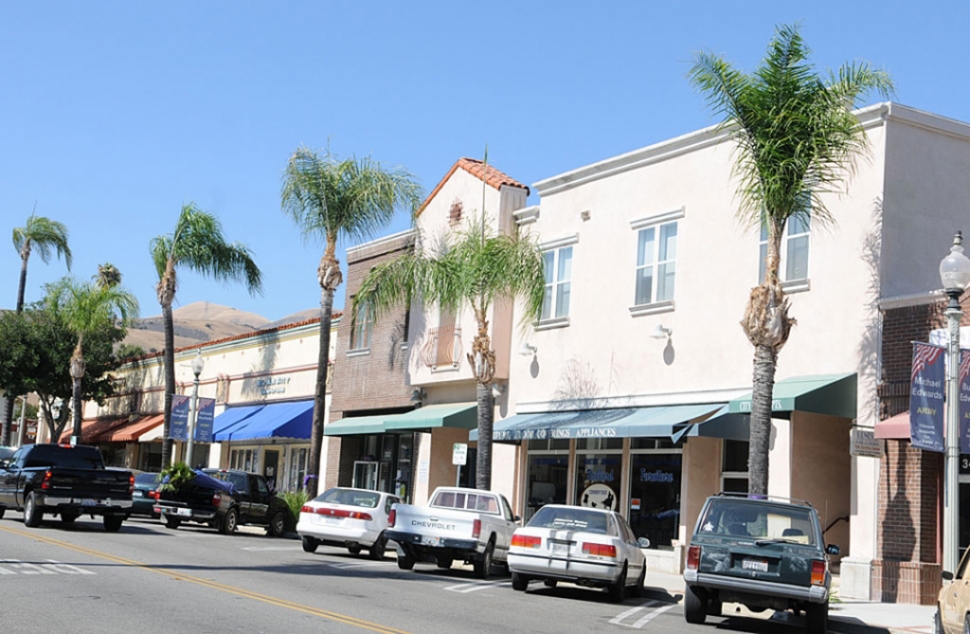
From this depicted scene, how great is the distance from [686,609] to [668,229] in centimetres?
1163

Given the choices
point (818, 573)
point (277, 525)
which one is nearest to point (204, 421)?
point (277, 525)

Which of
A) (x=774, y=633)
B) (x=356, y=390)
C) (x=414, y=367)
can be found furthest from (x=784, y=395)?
(x=356, y=390)

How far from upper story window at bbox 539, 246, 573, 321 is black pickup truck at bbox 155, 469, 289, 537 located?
8244mm

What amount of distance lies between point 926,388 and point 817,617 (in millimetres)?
3605

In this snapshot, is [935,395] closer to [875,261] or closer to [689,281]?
[875,261]

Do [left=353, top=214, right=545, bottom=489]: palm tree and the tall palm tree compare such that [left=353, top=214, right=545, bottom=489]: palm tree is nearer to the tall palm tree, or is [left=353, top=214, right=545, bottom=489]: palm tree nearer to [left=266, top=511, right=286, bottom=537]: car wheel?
[left=266, top=511, right=286, bottom=537]: car wheel

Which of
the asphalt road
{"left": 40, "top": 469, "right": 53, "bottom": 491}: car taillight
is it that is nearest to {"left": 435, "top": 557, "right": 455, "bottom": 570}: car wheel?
the asphalt road

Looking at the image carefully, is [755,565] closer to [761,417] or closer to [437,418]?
[761,417]

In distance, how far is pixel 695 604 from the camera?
14734 mm

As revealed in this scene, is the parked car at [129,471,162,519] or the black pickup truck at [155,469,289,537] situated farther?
the parked car at [129,471,162,519]

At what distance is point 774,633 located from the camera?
14789 mm

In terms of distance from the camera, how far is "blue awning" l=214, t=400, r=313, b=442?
37.0 m

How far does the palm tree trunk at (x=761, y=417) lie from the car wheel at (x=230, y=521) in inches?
561

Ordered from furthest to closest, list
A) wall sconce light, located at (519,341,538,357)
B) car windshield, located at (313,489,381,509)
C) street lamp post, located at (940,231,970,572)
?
1. wall sconce light, located at (519,341,538,357)
2. car windshield, located at (313,489,381,509)
3. street lamp post, located at (940,231,970,572)
